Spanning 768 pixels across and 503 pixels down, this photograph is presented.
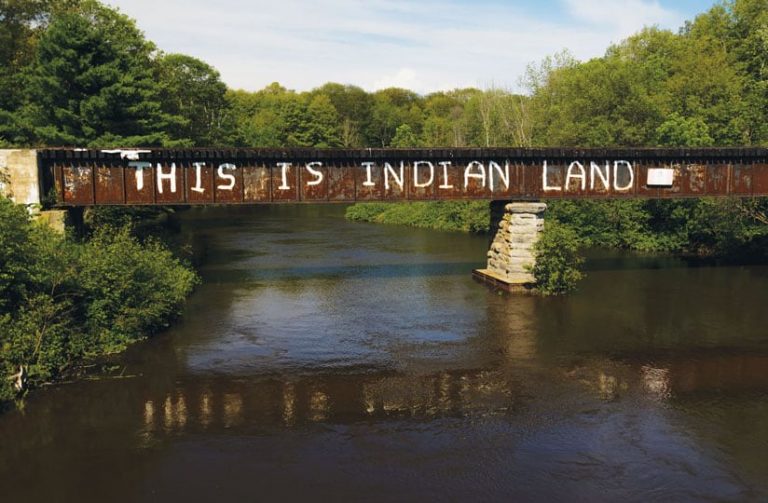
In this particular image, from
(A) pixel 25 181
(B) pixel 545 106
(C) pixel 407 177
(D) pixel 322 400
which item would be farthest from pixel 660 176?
(B) pixel 545 106

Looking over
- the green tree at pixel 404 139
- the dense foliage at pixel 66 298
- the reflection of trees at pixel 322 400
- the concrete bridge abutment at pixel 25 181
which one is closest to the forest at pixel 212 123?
the dense foliage at pixel 66 298

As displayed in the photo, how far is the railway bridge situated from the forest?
8.19ft

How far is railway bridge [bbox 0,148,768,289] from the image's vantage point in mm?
Answer: 27344

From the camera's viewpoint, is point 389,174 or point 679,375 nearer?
point 679,375

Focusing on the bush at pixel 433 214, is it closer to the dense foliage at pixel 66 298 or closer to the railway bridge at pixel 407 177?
the railway bridge at pixel 407 177

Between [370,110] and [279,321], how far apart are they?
359 feet

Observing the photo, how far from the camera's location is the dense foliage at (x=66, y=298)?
17.7 m

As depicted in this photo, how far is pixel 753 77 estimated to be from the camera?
192ft

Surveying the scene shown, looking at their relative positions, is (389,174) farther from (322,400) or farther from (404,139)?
(404,139)

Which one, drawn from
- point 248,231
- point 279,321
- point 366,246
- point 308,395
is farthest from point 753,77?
point 308,395

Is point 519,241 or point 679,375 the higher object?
point 519,241

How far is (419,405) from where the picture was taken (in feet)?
54.9

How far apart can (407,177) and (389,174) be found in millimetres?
875

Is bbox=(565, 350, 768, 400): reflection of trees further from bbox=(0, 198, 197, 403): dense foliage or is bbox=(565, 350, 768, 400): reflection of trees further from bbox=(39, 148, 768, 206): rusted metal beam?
bbox=(0, 198, 197, 403): dense foliage
